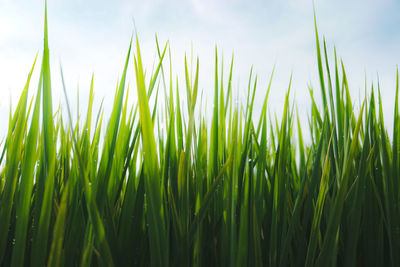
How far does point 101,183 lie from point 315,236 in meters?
0.52

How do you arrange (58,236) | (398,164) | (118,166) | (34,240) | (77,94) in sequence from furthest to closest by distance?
(77,94) → (398,164) → (118,166) → (34,240) → (58,236)

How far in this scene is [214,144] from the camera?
1.00 m

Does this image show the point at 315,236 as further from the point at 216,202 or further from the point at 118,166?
the point at 118,166

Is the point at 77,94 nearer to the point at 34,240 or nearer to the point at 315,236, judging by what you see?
the point at 34,240

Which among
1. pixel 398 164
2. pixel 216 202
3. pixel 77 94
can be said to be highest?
pixel 77 94

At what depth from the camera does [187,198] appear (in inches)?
32.3

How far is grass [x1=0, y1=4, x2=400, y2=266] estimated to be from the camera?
0.74 meters

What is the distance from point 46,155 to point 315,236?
634 millimetres

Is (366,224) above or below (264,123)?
below

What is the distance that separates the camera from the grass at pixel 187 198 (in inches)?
29.3

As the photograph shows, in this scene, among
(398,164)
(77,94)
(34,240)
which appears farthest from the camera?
(77,94)

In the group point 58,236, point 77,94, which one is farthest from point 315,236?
point 77,94

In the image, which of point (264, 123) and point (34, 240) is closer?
point (34, 240)

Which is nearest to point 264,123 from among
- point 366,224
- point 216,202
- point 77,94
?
point 216,202
